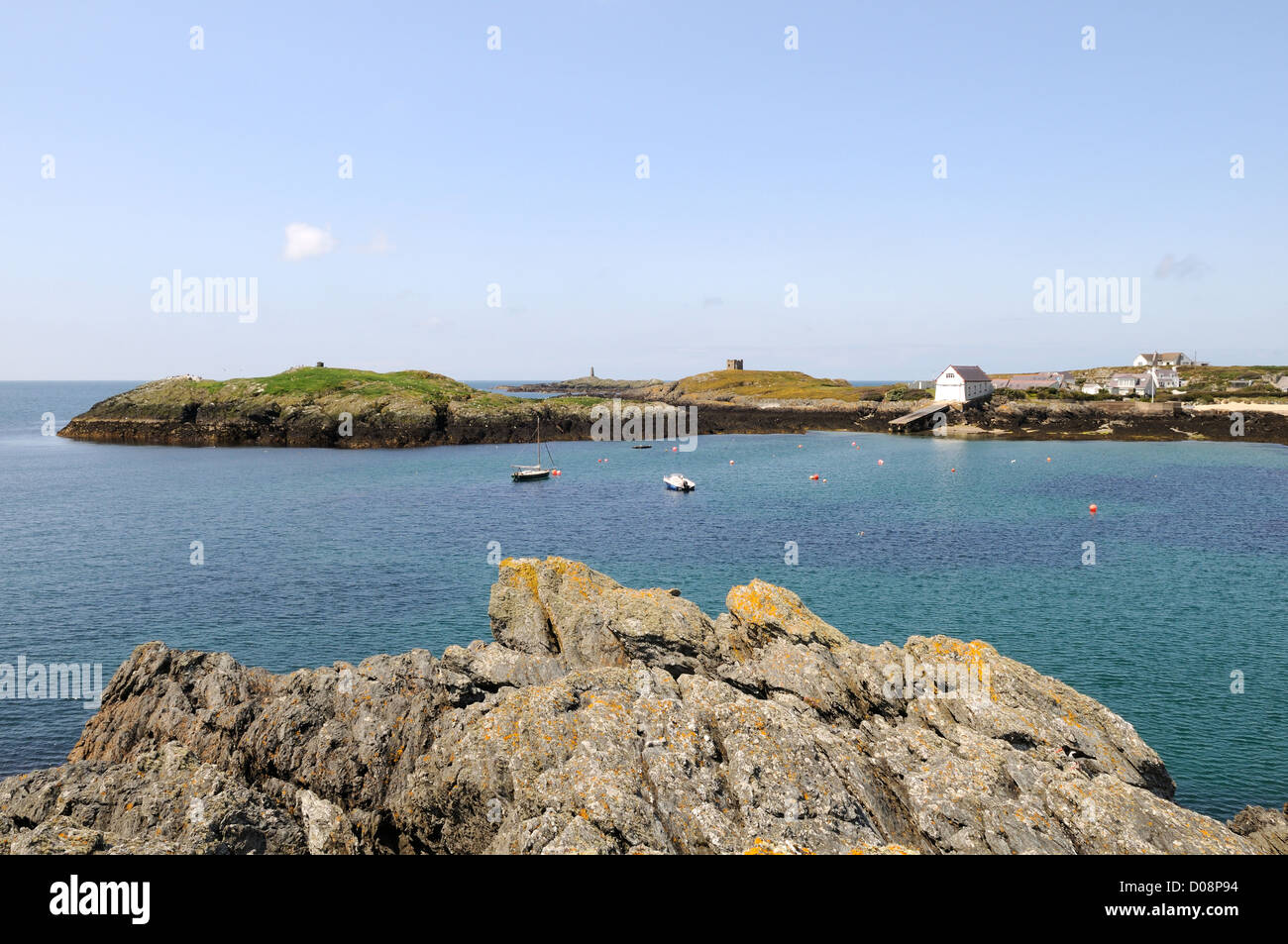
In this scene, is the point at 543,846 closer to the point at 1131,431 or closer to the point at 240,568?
the point at 240,568

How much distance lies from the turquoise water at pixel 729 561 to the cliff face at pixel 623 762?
879cm

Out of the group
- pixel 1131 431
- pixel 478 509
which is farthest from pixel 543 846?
pixel 1131 431

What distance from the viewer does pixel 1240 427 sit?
4739 inches

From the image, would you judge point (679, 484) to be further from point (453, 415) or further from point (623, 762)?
point (623, 762)

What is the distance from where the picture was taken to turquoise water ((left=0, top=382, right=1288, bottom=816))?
3117cm

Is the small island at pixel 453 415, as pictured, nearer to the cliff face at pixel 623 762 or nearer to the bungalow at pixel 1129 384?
the bungalow at pixel 1129 384

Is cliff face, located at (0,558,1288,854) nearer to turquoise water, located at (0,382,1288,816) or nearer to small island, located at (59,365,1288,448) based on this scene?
turquoise water, located at (0,382,1288,816)

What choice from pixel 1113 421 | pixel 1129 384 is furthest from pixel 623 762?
pixel 1129 384

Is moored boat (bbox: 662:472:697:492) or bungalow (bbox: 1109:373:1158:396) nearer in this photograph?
moored boat (bbox: 662:472:697:492)

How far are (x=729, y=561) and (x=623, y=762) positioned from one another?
38104 mm

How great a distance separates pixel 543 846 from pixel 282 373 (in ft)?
530

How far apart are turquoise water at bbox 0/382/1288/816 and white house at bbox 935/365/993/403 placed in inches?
1991

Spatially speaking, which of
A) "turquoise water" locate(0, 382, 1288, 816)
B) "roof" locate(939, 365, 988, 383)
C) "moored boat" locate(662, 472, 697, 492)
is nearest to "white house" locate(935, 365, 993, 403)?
"roof" locate(939, 365, 988, 383)
